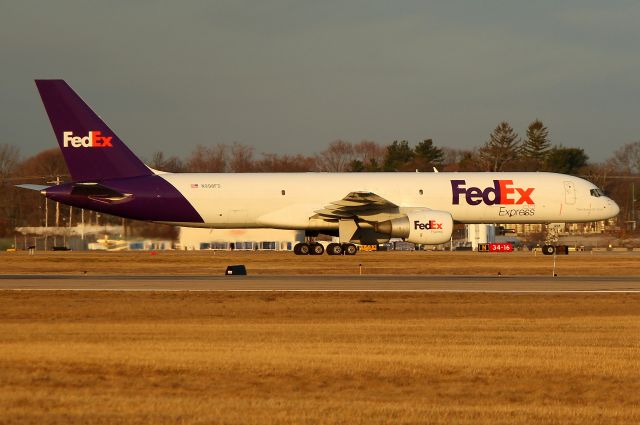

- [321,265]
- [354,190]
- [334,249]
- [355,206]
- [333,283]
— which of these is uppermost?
A: [354,190]

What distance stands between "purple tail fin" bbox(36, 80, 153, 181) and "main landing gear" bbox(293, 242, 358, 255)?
10019 millimetres

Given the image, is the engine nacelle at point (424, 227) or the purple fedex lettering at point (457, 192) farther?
the purple fedex lettering at point (457, 192)

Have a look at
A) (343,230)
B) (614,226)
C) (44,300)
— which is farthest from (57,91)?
(614,226)

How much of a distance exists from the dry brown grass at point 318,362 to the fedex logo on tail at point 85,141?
2734 centimetres

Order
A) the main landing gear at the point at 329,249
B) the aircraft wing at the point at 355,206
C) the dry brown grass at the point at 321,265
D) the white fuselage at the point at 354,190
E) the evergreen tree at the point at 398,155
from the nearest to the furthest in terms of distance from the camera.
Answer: the dry brown grass at the point at 321,265
the aircraft wing at the point at 355,206
the white fuselage at the point at 354,190
the main landing gear at the point at 329,249
the evergreen tree at the point at 398,155

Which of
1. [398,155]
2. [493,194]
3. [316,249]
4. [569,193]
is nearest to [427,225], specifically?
[493,194]

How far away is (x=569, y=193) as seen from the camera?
56469 mm

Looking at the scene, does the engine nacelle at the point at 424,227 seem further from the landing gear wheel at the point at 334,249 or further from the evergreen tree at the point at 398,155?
the evergreen tree at the point at 398,155

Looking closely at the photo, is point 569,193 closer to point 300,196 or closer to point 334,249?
point 334,249

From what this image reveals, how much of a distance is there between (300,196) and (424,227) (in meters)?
7.08

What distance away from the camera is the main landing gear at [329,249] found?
5484cm

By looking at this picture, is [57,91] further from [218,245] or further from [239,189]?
[218,245]

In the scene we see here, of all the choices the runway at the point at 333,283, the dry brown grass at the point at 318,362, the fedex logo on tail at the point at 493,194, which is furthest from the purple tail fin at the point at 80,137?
the dry brown grass at the point at 318,362

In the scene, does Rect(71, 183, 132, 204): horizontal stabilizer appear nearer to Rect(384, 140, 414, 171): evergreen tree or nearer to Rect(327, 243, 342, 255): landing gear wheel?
Rect(327, 243, 342, 255): landing gear wheel
